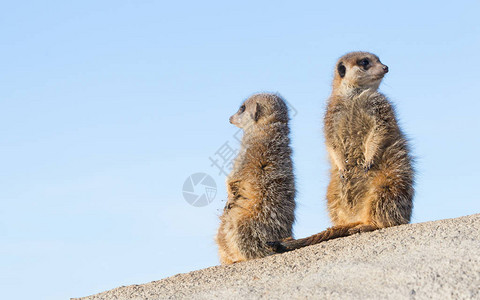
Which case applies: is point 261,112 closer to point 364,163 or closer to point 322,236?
point 364,163

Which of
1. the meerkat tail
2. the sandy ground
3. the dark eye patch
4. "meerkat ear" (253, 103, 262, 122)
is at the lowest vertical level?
the sandy ground

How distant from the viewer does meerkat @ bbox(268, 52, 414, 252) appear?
6.45m

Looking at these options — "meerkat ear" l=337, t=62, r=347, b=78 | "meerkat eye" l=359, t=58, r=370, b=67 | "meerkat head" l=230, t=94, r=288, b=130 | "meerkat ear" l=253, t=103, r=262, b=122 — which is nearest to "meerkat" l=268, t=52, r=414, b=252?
"meerkat eye" l=359, t=58, r=370, b=67

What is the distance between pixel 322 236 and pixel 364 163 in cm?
100

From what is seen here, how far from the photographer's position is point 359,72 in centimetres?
727

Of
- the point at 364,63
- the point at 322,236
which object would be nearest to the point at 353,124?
the point at 364,63

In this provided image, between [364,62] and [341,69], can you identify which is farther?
[341,69]

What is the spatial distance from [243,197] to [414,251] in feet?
6.98

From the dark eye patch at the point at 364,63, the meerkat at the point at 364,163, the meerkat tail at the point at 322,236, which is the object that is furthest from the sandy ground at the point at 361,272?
the dark eye patch at the point at 364,63

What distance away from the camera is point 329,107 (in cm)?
721

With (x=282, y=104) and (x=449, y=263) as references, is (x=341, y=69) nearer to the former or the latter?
(x=282, y=104)

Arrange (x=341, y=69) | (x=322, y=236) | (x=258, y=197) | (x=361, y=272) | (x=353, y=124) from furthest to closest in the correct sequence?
1. (x=341, y=69)
2. (x=353, y=124)
3. (x=258, y=197)
4. (x=322, y=236)
5. (x=361, y=272)

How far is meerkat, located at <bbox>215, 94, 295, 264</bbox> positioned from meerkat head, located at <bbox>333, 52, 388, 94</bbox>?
0.99 metres

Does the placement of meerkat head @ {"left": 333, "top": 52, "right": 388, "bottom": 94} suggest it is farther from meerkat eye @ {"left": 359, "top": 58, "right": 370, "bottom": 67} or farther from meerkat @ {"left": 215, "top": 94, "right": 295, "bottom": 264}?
meerkat @ {"left": 215, "top": 94, "right": 295, "bottom": 264}
